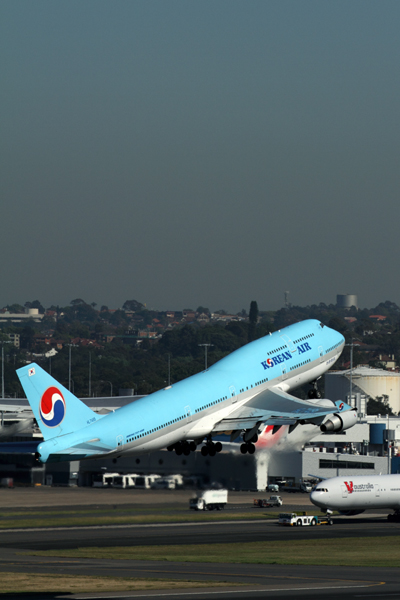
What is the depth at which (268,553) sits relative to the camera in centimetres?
8556

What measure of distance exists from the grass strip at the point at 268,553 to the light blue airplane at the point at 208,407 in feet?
25.7

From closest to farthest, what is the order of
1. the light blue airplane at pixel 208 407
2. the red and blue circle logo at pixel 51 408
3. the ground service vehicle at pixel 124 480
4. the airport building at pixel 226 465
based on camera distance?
the light blue airplane at pixel 208 407
the red and blue circle logo at pixel 51 408
the airport building at pixel 226 465
the ground service vehicle at pixel 124 480

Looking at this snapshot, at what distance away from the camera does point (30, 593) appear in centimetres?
5894

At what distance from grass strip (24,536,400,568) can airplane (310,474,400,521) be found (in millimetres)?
18420

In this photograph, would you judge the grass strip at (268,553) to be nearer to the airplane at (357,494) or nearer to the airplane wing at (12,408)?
the airplane at (357,494)

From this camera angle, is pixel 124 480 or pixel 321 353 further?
pixel 124 480

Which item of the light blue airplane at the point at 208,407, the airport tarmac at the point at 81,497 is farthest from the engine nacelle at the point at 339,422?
the airport tarmac at the point at 81,497

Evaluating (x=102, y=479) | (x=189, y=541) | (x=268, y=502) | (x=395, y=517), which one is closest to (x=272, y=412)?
(x=189, y=541)

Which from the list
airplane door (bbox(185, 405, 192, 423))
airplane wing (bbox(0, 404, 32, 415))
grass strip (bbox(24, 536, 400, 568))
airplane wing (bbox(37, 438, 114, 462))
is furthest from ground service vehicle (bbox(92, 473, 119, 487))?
airplane wing (bbox(0, 404, 32, 415))

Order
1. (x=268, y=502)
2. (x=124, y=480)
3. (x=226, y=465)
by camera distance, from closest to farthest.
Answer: (x=226, y=465) → (x=124, y=480) → (x=268, y=502)

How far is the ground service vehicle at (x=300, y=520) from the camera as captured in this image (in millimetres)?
107500

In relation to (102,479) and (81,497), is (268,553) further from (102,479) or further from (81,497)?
(102,479)

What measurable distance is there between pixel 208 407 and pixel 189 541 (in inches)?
748

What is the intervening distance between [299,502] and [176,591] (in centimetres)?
6957
